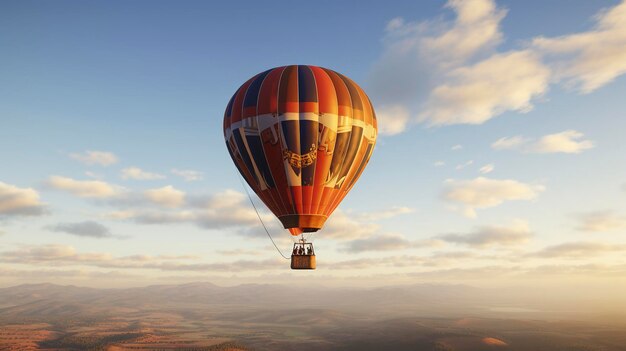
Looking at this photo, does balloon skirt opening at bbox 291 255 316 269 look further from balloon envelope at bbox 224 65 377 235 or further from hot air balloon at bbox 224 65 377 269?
balloon envelope at bbox 224 65 377 235

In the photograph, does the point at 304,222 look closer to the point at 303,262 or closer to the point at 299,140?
the point at 303,262

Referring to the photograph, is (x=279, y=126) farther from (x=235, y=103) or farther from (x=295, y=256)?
(x=295, y=256)

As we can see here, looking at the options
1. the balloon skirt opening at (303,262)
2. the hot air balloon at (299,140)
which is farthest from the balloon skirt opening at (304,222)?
the balloon skirt opening at (303,262)

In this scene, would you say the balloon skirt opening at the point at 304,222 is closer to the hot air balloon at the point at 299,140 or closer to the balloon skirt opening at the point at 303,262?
the hot air balloon at the point at 299,140

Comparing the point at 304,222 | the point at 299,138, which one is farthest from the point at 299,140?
the point at 304,222

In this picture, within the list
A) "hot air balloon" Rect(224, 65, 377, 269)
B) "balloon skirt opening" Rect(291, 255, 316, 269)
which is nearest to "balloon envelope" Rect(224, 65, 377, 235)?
"hot air balloon" Rect(224, 65, 377, 269)

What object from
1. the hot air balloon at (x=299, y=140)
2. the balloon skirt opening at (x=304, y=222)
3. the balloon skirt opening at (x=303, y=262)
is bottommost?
the balloon skirt opening at (x=303, y=262)
